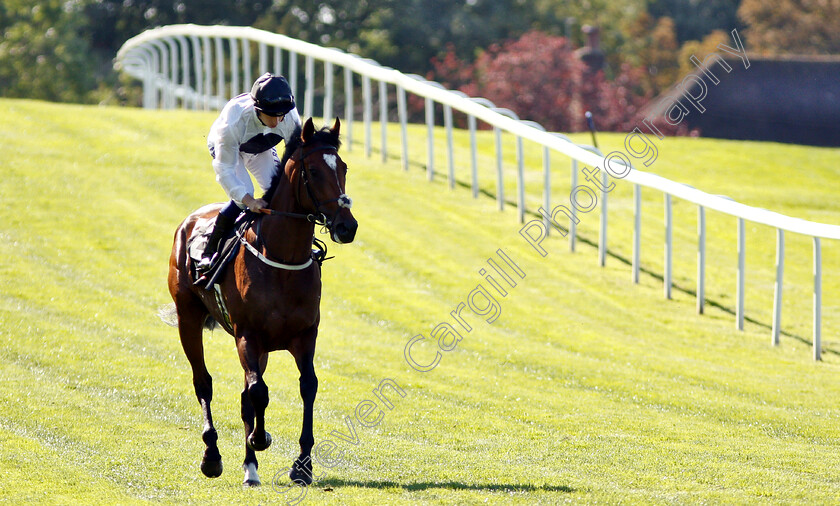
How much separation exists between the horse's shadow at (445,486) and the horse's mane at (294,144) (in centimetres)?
192

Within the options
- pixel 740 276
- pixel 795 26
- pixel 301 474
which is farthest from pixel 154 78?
pixel 795 26

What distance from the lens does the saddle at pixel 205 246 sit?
7.01 m

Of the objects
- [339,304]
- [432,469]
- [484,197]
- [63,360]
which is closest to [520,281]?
[339,304]

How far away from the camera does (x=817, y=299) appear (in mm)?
11758

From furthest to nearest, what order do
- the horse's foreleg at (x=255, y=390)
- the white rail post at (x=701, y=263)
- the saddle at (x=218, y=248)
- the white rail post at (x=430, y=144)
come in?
the white rail post at (x=430, y=144) → the white rail post at (x=701, y=263) → the saddle at (x=218, y=248) → the horse's foreleg at (x=255, y=390)

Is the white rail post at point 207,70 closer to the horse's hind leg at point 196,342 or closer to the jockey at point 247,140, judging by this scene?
the horse's hind leg at point 196,342

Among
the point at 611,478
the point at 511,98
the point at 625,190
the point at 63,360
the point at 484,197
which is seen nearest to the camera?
the point at 611,478

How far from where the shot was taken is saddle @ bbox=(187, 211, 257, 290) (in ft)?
23.0

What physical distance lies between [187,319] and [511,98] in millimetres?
30074

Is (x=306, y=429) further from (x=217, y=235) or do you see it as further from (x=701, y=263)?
(x=701, y=263)

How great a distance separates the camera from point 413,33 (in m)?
44.4

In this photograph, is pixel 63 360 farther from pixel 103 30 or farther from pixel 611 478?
pixel 103 30

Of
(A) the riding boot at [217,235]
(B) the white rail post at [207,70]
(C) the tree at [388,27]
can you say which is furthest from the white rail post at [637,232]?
(C) the tree at [388,27]

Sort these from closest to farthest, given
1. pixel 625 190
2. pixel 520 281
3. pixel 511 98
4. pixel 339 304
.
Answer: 1. pixel 339 304
2. pixel 520 281
3. pixel 625 190
4. pixel 511 98
